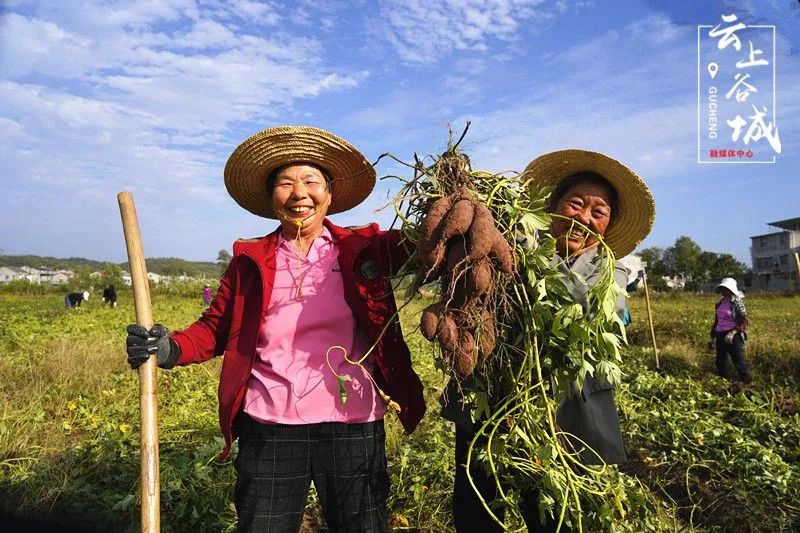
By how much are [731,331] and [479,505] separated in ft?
21.5

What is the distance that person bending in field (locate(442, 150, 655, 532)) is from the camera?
1683 mm

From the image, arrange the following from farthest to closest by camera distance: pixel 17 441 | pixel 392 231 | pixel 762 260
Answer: pixel 762 260 → pixel 17 441 → pixel 392 231

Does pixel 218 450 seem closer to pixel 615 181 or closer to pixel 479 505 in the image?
pixel 479 505

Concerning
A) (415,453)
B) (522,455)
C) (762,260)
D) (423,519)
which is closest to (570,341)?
(522,455)

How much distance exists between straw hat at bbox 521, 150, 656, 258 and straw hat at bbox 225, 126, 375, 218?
0.67 m

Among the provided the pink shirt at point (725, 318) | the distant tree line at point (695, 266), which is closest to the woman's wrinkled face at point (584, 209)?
the pink shirt at point (725, 318)

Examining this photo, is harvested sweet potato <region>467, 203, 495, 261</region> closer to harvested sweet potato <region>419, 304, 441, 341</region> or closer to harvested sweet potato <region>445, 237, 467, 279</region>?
harvested sweet potato <region>445, 237, 467, 279</region>

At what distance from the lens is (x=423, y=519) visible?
9.30 feet

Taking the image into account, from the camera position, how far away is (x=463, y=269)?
4.76 ft

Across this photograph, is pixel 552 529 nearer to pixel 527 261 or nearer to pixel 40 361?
pixel 527 261

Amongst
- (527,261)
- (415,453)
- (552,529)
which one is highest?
(527,261)

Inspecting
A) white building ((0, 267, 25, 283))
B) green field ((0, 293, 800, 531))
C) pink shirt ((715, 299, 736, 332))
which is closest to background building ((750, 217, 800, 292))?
pink shirt ((715, 299, 736, 332))

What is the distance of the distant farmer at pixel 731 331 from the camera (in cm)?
682

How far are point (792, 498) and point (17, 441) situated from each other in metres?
4.97
